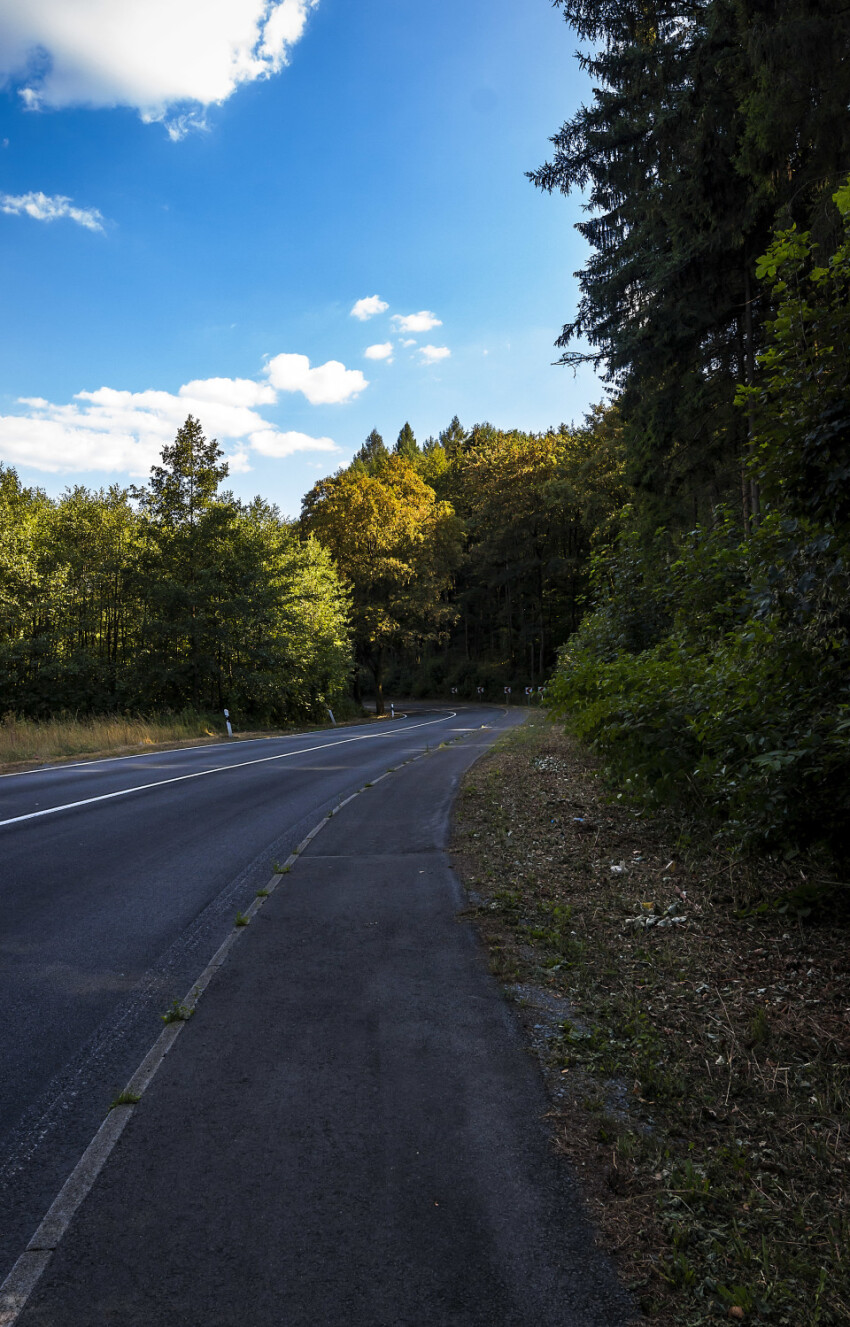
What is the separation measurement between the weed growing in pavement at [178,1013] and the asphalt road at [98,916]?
0.22ft

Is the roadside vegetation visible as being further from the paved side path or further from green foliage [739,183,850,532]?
green foliage [739,183,850,532]

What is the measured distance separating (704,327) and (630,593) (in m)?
5.21

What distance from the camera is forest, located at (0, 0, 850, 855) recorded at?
4.38 m

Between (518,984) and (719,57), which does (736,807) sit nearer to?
(518,984)

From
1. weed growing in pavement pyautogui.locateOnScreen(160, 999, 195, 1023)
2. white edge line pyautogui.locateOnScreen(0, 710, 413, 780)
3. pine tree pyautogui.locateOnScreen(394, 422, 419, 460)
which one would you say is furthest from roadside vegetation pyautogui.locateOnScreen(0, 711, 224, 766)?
pine tree pyautogui.locateOnScreen(394, 422, 419, 460)

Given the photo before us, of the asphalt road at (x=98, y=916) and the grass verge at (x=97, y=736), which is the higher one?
the grass verge at (x=97, y=736)

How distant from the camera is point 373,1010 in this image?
13.5 ft

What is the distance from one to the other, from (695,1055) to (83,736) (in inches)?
774

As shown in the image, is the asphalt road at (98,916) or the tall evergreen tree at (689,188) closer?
the asphalt road at (98,916)

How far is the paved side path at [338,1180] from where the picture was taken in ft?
7.09

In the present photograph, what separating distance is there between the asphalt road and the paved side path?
11.0 inches

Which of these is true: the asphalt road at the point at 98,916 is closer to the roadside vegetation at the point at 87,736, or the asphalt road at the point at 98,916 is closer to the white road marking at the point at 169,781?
the white road marking at the point at 169,781

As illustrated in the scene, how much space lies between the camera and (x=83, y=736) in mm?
20109

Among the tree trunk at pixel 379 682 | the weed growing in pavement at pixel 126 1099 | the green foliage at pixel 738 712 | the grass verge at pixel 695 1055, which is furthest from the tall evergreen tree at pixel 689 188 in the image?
the tree trunk at pixel 379 682
